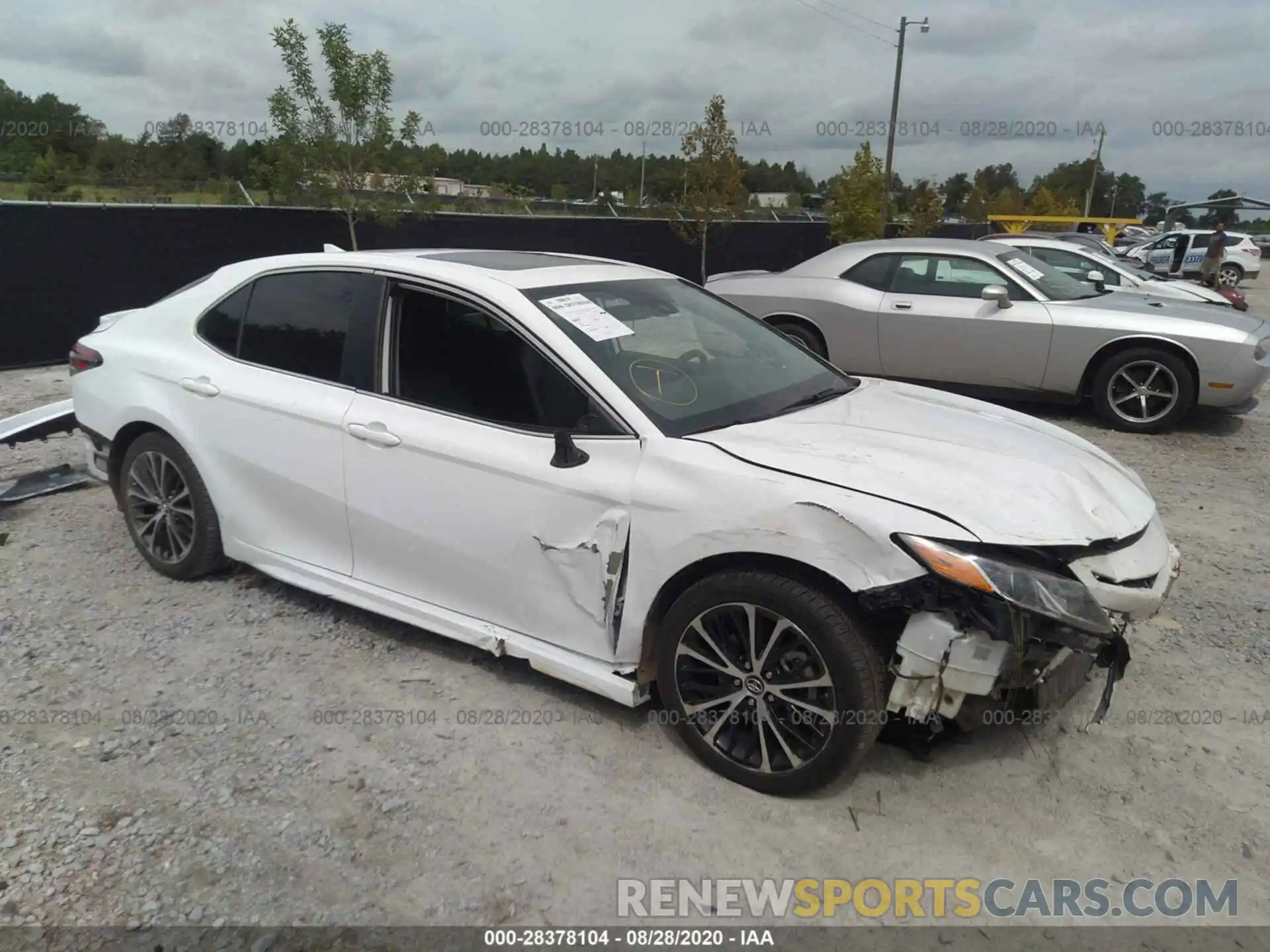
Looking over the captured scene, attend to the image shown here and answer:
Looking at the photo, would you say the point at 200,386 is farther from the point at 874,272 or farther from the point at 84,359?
the point at 874,272

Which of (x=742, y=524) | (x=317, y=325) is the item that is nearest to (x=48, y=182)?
(x=317, y=325)

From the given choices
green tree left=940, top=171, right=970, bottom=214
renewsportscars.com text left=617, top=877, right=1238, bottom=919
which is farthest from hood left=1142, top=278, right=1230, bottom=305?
green tree left=940, top=171, right=970, bottom=214

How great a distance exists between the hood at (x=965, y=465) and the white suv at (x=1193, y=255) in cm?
2351

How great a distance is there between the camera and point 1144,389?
7.82 m

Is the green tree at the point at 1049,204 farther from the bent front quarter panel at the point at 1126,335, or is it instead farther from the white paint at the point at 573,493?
the white paint at the point at 573,493

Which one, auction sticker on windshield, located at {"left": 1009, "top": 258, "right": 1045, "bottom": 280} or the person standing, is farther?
the person standing

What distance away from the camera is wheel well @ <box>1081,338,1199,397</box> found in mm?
7707

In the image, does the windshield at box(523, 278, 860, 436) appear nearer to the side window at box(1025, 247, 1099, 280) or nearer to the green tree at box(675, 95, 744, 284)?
the side window at box(1025, 247, 1099, 280)

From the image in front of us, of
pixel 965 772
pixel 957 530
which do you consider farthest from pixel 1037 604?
pixel 965 772

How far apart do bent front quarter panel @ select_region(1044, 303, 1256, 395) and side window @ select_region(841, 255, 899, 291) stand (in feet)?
4.84

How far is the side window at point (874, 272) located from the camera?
28.9ft

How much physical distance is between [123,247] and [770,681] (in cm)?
1062

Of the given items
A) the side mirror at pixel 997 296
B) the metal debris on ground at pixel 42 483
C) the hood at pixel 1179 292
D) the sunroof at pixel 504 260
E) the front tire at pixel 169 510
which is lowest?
the metal debris on ground at pixel 42 483

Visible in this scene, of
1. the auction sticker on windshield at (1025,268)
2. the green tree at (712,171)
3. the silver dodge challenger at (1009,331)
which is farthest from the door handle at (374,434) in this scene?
the green tree at (712,171)
